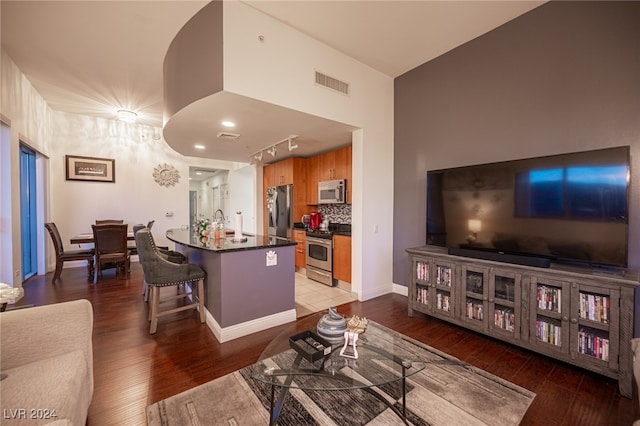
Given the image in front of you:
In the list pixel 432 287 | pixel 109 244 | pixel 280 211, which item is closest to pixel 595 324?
pixel 432 287

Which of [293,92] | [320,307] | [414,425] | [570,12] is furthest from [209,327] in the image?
[570,12]

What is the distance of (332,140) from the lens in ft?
14.1

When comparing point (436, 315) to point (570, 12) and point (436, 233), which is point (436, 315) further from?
point (570, 12)

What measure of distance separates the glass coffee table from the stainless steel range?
264 cm

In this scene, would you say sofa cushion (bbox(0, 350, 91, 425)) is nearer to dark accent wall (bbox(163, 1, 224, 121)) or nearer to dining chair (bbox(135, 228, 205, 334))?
dining chair (bbox(135, 228, 205, 334))

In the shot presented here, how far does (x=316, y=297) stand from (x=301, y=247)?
146 centimetres

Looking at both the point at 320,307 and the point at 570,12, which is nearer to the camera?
the point at 570,12

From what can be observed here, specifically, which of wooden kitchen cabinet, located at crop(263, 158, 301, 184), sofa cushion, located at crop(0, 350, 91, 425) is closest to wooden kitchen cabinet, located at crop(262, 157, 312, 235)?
wooden kitchen cabinet, located at crop(263, 158, 301, 184)

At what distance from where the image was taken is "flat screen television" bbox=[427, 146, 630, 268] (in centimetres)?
204

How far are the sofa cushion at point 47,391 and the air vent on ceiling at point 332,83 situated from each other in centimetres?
326

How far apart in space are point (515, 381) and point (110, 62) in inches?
227

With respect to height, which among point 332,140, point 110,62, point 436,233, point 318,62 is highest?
point 110,62

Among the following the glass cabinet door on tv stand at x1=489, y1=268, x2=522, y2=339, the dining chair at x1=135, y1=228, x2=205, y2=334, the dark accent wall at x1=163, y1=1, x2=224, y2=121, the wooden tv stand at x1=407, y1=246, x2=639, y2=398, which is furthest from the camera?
the dining chair at x1=135, y1=228, x2=205, y2=334

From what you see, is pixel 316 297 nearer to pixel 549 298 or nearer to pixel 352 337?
pixel 352 337
